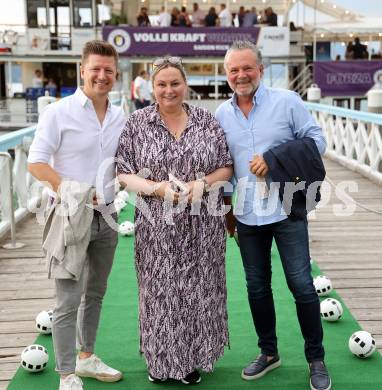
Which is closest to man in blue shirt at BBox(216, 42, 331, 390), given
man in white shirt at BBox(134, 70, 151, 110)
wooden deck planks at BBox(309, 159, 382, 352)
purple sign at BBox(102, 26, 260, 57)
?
wooden deck planks at BBox(309, 159, 382, 352)

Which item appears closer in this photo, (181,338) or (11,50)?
(181,338)

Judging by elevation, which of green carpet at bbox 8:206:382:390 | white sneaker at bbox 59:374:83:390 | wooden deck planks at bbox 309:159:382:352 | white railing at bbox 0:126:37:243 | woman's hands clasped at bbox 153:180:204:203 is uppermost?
woman's hands clasped at bbox 153:180:204:203

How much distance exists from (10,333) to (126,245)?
2246 millimetres

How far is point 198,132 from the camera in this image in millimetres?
3021

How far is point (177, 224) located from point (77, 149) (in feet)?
1.91

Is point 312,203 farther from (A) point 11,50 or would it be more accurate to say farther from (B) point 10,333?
(A) point 11,50

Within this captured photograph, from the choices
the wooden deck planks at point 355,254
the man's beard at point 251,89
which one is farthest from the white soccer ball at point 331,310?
the man's beard at point 251,89

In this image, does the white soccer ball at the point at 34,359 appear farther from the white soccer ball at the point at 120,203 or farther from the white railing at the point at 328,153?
the white soccer ball at the point at 120,203

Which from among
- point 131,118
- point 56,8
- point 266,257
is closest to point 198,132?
point 131,118

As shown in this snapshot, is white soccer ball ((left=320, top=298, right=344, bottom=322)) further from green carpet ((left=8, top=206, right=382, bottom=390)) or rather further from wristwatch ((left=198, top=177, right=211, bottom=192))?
wristwatch ((left=198, top=177, right=211, bottom=192))

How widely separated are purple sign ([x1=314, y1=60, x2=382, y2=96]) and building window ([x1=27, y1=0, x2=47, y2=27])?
1322 cm

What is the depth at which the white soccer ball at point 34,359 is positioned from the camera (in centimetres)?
333

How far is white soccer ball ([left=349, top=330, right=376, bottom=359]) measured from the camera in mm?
3451

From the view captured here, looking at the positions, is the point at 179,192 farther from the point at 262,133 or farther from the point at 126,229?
the point at 126,229
